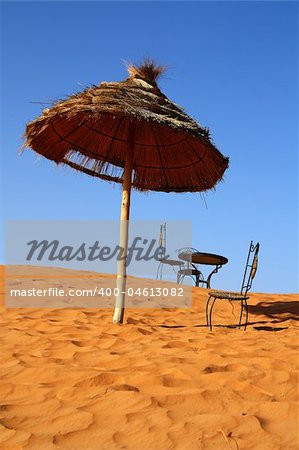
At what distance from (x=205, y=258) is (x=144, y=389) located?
7.99 m

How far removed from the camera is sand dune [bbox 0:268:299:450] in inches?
86.4

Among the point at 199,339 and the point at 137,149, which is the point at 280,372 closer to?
the point at 199,339

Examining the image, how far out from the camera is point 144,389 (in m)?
2.86

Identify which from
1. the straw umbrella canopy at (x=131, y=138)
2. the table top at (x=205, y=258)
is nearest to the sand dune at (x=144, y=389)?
the straw umbrella canopy at (x=131, y=138)

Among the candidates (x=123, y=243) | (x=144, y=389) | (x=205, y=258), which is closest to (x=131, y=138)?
(x=123, y=243)

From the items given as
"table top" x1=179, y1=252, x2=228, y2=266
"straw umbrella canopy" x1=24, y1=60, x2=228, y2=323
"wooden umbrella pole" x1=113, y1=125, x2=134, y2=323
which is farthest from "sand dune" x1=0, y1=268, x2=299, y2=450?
"table top" x1=179, y1=252, x2=228, y2=266

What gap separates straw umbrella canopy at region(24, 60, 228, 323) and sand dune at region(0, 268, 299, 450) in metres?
1.65

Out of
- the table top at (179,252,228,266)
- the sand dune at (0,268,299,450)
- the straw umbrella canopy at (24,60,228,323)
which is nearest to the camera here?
the sand dune at (0,268,299,450)

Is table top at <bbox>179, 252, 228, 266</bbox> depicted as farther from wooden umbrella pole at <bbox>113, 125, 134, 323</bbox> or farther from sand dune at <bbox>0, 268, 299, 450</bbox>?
sand dune at <bbox>0, 268, 299, 450</bbox>

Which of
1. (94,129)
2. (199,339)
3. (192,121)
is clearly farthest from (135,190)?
(199,339)

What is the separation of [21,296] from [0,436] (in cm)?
549

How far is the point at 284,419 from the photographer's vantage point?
96.5 inches

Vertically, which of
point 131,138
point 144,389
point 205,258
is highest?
point 131,138

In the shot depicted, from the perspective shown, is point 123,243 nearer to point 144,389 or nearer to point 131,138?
point 131,138
